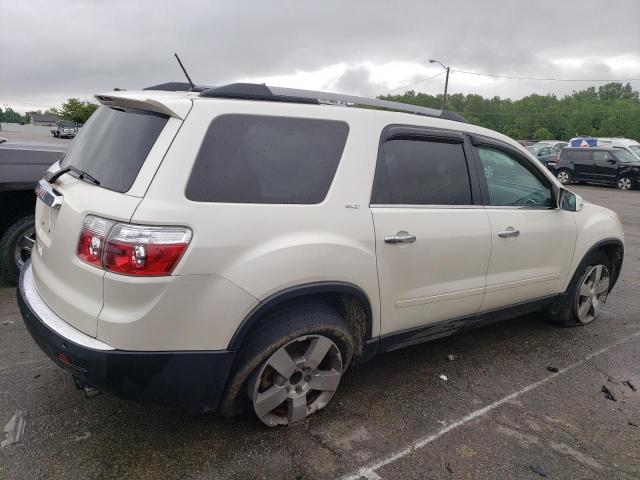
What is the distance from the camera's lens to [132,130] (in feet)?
7.96

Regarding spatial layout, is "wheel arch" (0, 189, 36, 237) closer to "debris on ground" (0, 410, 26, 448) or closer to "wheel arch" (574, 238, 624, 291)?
"debris on ground" (0, 410, 26, 448)

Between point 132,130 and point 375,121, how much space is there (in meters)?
1.32

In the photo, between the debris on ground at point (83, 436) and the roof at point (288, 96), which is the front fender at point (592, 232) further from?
the debris on ground at point (83, 436)

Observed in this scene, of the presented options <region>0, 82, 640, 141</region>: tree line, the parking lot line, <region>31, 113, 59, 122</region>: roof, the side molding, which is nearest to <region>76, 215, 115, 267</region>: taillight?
the side molding

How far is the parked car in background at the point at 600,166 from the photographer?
20.0 m

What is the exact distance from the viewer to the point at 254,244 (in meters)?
2.28

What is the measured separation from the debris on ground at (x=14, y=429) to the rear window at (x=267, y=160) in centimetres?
161

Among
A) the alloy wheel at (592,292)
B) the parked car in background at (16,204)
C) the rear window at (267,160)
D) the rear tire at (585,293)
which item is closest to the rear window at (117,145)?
the rear window at (267,160)

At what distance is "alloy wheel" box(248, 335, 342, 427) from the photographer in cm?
255

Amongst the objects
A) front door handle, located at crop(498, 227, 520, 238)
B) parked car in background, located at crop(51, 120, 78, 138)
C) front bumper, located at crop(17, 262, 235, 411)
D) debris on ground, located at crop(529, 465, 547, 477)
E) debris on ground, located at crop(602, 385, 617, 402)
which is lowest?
parked car in background, located at crop(51, 120, 78, 138)

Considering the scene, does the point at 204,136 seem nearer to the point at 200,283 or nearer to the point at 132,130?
the point at 132,130

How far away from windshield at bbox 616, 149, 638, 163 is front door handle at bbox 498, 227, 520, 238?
2034 cm

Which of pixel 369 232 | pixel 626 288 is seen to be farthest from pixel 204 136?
pixel 626 288

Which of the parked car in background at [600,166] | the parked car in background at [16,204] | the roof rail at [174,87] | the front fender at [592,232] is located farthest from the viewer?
the parked car in background at [600,166]
